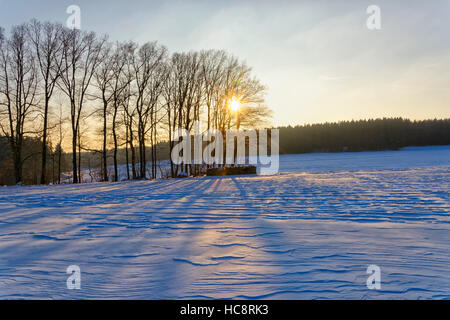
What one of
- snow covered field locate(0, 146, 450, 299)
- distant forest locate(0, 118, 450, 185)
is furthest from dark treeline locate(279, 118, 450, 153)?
snow covered field locate(0, 146, 450, 299)

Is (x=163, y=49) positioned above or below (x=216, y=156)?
above

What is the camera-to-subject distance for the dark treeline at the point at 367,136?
75.9m

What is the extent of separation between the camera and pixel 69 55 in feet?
59.0

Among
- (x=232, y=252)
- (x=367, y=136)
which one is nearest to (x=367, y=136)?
(x=367, y=136)

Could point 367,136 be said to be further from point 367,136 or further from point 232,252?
point 232,252

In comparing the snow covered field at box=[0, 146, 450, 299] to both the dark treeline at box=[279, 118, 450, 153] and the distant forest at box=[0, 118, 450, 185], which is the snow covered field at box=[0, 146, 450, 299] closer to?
the distant forest at box=[0, 118, 450, 185]

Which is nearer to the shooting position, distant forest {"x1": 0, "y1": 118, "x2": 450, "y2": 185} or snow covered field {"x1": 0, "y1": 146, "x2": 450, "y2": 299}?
snow covered field {"x1": 0, "y1": 146, "x2": 450, "y2": 299}

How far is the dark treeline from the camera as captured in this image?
75938 mm

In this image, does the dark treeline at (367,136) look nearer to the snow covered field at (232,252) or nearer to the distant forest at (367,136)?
the distant forest at (367,136)

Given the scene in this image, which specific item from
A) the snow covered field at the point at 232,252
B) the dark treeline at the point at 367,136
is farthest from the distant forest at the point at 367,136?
the snow covered field at the point at 232,252
